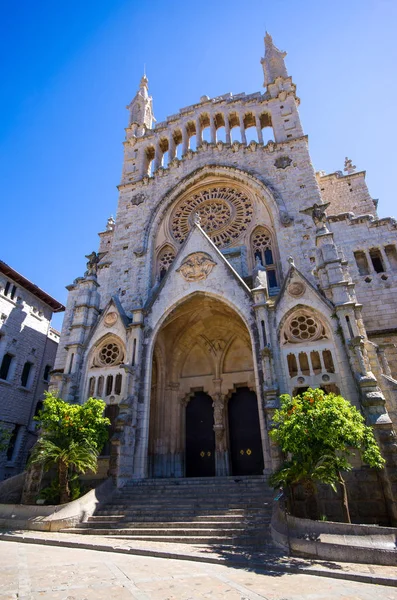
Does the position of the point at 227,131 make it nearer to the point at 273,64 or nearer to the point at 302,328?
the point at 273,64

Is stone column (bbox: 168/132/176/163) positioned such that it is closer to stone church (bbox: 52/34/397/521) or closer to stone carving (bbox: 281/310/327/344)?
stone church (bbox: 52/34/397/521)

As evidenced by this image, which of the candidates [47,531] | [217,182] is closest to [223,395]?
[47,531]

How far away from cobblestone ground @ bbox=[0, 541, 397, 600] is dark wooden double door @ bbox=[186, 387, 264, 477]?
1004cm

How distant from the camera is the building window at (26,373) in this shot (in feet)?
77.0

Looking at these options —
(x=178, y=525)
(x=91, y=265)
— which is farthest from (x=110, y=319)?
(x=178, y=525)

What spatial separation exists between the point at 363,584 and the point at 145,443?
10.4 m

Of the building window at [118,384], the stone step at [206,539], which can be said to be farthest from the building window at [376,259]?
the stone step at [206,539]

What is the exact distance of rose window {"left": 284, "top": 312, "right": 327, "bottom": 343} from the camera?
14.1 meters

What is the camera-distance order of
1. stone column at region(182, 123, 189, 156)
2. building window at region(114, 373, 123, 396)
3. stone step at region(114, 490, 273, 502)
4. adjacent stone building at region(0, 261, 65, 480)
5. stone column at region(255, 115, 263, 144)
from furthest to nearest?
stone column at region(182, 123, 189, 156) < stone column at region(255, 115, 263, 144) < adjacent stone building at region(0, 261, 65, 480) < building window at region(114, 373, 123, 396) < stone step at region(114, 490, 273, 502)

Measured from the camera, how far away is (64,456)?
11.6 m

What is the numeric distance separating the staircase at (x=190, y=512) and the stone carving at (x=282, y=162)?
17526mm

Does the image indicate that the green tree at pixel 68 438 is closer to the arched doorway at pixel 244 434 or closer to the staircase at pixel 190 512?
the staircase at pixel 190 512

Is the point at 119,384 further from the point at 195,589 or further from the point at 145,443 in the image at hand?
the point at 195,589

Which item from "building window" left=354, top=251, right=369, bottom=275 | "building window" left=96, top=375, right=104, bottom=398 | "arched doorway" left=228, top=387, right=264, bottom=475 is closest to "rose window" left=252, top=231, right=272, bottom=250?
"building window" left=354, top=251, right=369, bottom=275
